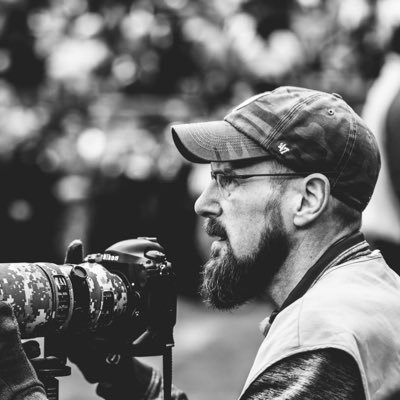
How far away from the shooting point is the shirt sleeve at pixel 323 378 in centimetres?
172

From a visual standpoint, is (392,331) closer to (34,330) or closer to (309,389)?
(309,389)

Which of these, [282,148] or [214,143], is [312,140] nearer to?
[282,148]

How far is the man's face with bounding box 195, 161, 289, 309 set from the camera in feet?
6.85

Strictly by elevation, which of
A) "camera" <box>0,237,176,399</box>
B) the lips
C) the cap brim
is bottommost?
"camera" <box>0,237,176,399</box>

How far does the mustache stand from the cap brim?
0.16m

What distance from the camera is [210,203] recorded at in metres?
2.21

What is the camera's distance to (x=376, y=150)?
213 centimetres

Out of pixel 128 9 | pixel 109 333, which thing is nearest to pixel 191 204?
pixel 128 9

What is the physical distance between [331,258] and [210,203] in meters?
0.37

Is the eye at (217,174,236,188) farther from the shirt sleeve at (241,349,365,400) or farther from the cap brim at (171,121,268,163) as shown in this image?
the shirt sleeve at (241,349,365,400)

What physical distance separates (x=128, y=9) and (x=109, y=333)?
6.10 meters

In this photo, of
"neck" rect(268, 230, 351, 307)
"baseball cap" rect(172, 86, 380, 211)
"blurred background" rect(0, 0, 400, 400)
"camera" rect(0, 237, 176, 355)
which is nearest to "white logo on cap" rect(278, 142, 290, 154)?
"baseball cap" rect(172, 86, 380, 211)

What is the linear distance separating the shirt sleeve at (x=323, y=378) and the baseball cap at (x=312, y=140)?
0.48 m

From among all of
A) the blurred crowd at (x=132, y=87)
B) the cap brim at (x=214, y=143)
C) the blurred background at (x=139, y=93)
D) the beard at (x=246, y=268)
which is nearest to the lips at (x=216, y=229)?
the beard at (x=246, y=268)
